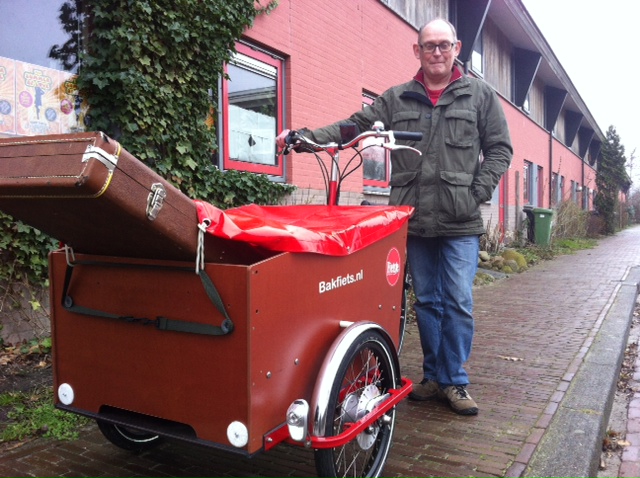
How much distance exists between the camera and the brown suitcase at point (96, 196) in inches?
60.2

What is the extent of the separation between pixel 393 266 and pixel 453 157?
0.85m

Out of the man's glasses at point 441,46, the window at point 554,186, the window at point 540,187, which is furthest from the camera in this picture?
the window at point 554,186

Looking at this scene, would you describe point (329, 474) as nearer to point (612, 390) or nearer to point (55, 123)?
point (612, 390)

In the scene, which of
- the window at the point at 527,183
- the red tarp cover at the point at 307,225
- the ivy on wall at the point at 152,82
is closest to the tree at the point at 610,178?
the window at the point at 527,183

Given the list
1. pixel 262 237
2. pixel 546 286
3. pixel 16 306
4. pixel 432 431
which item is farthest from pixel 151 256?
pixel 546 286

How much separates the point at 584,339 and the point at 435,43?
330 centimetres

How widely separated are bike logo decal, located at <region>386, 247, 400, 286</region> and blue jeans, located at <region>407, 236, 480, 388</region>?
58cm

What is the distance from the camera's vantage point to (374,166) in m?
9.56

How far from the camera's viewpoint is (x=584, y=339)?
5164 millimetres

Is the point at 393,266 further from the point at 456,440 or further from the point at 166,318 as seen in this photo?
the point at 166,318

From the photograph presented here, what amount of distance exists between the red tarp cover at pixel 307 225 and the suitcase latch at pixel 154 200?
16cm

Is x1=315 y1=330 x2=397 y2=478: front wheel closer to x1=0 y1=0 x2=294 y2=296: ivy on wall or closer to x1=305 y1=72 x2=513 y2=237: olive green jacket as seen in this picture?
x1=305 y1=72 x2=513 y2=237: olive green jacket

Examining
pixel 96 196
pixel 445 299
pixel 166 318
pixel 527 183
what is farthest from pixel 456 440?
pixel 527 183

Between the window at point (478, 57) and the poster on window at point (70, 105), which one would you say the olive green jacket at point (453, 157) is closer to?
the poster on window at point (70, 105)
